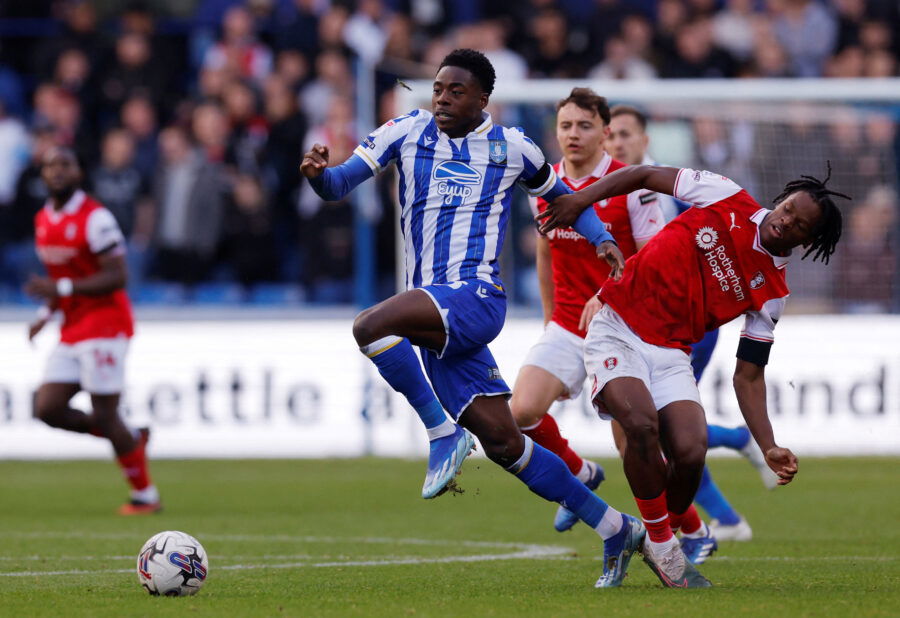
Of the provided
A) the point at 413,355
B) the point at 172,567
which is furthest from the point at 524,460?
the point at 172,567

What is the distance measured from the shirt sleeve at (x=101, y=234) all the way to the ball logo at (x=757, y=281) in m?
5.77

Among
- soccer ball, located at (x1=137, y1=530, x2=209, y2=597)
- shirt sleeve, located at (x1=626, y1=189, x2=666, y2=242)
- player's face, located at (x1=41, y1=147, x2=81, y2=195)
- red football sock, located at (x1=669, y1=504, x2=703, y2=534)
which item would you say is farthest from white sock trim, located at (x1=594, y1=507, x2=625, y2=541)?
player's face, located at (x1=41, y1=147, x2=81, y2=195)

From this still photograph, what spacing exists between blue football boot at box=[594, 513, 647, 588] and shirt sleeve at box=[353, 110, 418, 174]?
6.52 feet

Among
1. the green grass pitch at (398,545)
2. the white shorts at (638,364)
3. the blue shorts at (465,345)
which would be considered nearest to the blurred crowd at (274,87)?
the green grass pitch at (398,545)

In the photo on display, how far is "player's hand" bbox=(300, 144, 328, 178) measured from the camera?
6.41 metres

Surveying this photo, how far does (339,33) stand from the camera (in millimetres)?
17844

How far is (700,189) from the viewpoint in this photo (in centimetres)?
691

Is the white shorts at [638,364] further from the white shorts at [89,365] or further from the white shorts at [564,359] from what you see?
the white shorts at [89,365]

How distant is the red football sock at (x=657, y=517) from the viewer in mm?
6766

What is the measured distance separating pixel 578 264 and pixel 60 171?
4628 mm

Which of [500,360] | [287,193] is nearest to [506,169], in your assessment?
[500,360]

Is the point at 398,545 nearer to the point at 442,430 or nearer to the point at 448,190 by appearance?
the point at 442,430

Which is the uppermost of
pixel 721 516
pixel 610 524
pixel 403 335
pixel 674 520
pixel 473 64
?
pixel 473 64

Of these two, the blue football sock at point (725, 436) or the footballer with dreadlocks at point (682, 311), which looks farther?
the blue football sock at point (725, 436)
